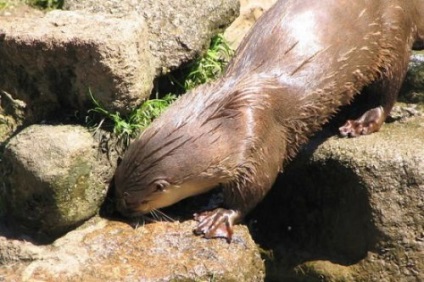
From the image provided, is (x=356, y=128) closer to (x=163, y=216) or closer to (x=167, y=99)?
(x=167, y=99)

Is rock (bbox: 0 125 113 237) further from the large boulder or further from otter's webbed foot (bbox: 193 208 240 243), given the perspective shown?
otter's webbed foot (bbox: 193 208 240 243)

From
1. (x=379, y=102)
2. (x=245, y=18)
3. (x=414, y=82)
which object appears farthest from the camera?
(x=245, y=18)

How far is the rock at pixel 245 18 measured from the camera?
5958 millimetres

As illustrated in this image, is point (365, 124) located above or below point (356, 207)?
above

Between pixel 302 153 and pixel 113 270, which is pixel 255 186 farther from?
pixel 113 270

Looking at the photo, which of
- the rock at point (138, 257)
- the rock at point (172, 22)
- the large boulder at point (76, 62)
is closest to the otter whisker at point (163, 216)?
the rock at point (138, 257)

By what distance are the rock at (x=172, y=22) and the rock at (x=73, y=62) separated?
0.30m

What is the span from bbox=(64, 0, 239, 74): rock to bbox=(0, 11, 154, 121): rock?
299mm

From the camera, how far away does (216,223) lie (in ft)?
14.3

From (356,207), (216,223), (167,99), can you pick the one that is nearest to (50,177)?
(216,223)

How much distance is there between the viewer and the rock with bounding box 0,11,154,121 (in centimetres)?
415

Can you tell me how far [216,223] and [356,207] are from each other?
2.25ft

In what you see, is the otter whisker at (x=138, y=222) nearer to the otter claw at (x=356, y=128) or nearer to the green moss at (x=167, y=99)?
the green moss at (x=167, y=99)

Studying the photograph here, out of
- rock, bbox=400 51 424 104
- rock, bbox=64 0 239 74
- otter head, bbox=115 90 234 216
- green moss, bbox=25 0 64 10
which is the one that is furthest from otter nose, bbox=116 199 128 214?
rock, bbox=400 51 424 104
